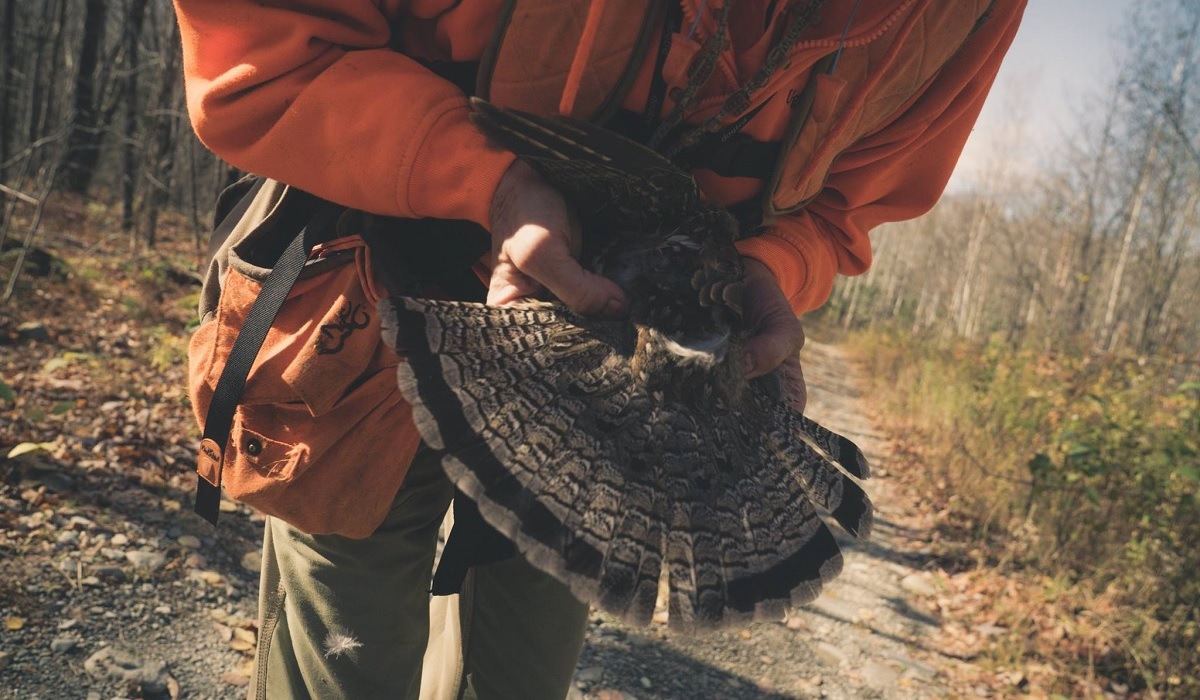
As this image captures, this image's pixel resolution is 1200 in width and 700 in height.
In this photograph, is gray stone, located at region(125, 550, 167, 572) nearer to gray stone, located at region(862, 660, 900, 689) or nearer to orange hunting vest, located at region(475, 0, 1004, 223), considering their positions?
orange hunting vest, located at region(475, 0, 1004, 223)

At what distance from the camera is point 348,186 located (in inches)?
56.0

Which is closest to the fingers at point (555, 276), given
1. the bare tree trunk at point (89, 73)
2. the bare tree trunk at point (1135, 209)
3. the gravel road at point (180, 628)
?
the gravel road at point (180, 628)

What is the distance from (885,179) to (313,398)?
159 cm

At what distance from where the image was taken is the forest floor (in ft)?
10.4

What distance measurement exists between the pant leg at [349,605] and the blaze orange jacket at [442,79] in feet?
2.14

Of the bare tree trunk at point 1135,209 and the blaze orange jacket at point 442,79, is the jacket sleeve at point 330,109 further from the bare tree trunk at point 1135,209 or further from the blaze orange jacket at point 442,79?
the bare tree trunk at point 1135,209

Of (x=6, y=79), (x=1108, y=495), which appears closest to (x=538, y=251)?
(x=1108, y=495)

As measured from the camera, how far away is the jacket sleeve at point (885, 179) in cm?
183

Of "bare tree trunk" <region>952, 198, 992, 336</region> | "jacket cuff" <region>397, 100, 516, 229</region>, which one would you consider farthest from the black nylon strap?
"bare tree trunk" <region>952, 198, 992, 336</region>

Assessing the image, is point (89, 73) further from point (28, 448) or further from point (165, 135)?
point (28, 448)

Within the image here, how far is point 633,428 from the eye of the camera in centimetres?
119

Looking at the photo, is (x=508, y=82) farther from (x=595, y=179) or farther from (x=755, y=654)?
(x=755, y=654)

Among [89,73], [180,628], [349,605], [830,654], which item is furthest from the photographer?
[89,73]

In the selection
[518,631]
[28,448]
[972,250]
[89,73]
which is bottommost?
[28,448]
